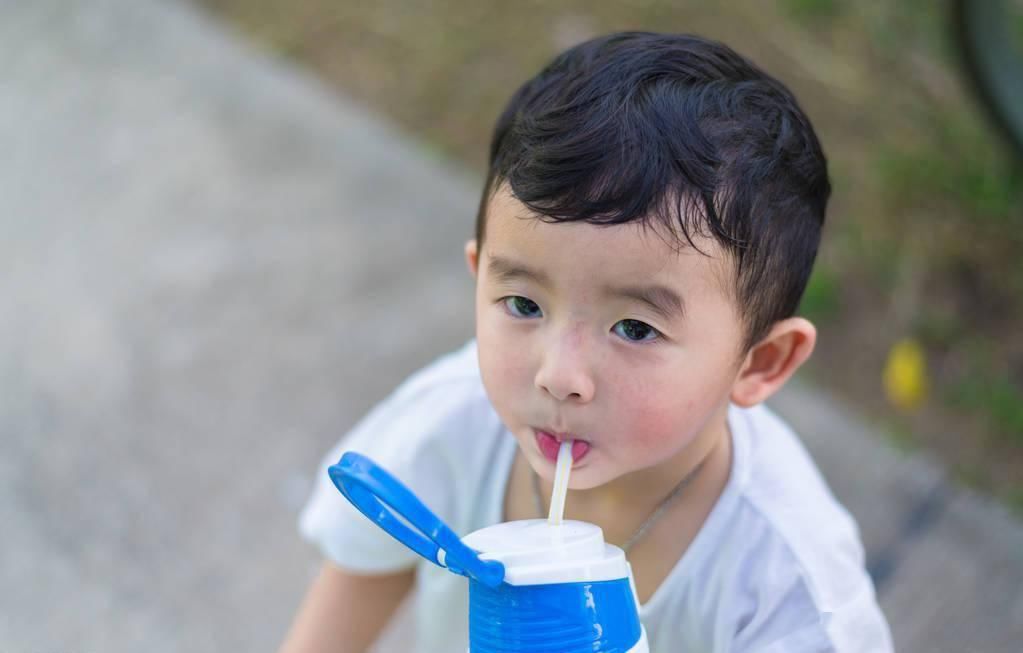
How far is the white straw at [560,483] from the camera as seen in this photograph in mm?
995

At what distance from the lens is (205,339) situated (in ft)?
7.77

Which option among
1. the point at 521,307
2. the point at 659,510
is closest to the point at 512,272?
the point at 521,307

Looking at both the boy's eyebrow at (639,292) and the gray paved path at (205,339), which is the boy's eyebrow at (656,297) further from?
the gray paved path at (205,339)

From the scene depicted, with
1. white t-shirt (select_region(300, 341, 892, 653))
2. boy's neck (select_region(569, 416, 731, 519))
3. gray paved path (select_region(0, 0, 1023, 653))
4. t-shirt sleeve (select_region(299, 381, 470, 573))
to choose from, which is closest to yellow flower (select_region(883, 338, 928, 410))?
gray paved path (select_region(0, 0, 1023, 653))

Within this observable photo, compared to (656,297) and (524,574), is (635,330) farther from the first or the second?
(524,574)

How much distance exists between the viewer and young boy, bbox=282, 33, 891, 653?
1004 mm

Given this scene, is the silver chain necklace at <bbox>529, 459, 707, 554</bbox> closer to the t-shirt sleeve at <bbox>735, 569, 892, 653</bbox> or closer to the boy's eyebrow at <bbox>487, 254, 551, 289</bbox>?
the t-shirt sleeve at <bbox>735, 569, 892, 653</bbox>

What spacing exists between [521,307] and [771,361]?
1.03 feet

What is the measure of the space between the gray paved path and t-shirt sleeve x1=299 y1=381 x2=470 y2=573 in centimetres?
60

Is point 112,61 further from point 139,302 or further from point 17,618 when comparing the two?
point 17,618

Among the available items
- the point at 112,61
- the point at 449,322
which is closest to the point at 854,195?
the point at 449,322

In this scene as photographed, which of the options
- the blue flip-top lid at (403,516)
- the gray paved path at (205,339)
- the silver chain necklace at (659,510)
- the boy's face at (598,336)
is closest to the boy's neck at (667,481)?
the silver chain necklace at (659,510)

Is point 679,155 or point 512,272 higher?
point 679,155

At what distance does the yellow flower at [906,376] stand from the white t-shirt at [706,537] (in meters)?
0.88
